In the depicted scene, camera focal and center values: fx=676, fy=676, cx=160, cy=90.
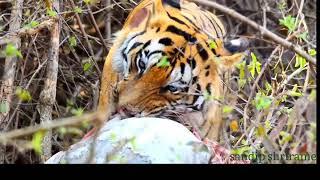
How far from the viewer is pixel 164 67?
3.11m

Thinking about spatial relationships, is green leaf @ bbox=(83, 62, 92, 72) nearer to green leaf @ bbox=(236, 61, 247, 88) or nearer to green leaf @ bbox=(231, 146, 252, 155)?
green leaf @ bbox=(236, 61, 247, 88)

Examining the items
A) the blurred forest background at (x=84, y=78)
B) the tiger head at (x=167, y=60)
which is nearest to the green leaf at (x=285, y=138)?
the blurred forest background at (x=84, y=78)

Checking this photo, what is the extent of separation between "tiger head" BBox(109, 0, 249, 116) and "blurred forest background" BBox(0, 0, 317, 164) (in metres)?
0.18

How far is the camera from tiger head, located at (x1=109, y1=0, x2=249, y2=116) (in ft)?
10.3

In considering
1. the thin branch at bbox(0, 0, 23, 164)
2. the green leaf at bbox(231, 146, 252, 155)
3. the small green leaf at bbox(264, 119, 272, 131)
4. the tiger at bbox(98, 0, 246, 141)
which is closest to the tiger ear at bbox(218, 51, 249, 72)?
the tiger at bbox(98, 0, 246, 141)

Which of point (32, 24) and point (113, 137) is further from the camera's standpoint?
point (32, 24)

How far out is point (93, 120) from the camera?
1.94m

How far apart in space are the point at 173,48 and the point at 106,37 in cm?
130

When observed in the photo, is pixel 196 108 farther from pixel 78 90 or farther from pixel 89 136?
pixel 78 90

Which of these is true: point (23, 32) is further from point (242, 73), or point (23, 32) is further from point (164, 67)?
point (242, 73)

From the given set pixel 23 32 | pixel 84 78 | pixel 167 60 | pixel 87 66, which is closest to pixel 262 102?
pixel 167 60

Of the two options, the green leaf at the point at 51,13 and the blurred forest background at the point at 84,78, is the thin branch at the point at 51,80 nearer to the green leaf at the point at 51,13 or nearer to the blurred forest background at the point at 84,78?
the blurred forest background at the point at 84,78

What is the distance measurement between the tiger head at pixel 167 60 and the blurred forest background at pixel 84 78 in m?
0.18

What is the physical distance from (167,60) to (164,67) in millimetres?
37
